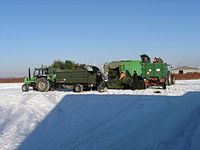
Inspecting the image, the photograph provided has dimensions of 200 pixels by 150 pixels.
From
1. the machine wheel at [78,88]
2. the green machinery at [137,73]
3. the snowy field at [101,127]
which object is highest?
the green machinery at [137,73]

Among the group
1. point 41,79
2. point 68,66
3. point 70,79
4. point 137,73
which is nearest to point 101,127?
point 70,79

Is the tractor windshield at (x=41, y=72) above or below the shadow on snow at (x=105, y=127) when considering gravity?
above

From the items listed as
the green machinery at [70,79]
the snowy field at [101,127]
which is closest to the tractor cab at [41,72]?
the green machinery at [70,79]

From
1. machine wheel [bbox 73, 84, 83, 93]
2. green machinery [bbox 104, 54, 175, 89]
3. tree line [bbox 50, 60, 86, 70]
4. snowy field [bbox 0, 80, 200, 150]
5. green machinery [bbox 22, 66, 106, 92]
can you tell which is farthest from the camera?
tree line [bbox 50, 60, 86, 70]

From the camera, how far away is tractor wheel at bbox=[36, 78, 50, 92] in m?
27.8

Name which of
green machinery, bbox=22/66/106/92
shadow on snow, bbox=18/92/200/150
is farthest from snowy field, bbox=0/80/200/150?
green machinery, bbox=22/66/106/92

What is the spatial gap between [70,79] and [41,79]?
249cm

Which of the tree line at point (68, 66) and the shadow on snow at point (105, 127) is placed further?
the tree line at point (68, 66)

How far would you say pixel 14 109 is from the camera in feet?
54.2

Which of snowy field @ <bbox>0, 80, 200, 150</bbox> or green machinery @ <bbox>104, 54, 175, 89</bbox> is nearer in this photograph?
snowy field @ <bbox>0, 80, 200, 150</bbox>

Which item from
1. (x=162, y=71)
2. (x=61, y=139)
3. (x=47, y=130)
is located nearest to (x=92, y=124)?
(x=47, y=130)

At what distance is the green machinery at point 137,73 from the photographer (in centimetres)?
2909

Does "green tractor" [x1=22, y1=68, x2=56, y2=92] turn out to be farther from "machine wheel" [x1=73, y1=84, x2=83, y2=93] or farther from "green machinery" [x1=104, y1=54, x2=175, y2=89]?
"green machinery" [x1=104, y1=54, x2=175, y2=89]

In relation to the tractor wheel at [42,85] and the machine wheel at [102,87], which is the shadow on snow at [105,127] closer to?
the machine wheel at [102,87]
